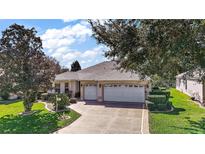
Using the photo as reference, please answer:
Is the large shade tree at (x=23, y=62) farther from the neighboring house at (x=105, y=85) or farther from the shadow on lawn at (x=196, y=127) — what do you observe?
the shadow on lawn at (x=196, y=127)

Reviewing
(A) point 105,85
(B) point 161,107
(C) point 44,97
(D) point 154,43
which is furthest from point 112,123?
(A) point 105,85

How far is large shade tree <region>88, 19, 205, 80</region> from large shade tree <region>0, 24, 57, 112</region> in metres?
4.29

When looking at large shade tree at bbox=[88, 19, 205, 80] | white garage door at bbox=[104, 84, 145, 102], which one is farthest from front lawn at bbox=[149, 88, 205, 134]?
white garage door at bbox=[104, 84, 145, 102]

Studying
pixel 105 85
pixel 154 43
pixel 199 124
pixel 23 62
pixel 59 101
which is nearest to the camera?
pixel 154 43

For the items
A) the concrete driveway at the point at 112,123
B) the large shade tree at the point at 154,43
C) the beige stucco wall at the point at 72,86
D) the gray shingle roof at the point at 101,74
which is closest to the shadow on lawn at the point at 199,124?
the concrete driveway at the point at 112,123

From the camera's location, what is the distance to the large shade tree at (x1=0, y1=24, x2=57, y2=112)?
48.8ft

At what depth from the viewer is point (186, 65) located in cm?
1180

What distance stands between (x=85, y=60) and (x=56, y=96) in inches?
180

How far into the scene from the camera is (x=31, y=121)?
540 inches

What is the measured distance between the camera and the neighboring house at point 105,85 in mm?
21391

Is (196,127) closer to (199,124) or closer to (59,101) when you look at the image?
(199,124)

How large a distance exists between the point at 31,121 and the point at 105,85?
9729mm
